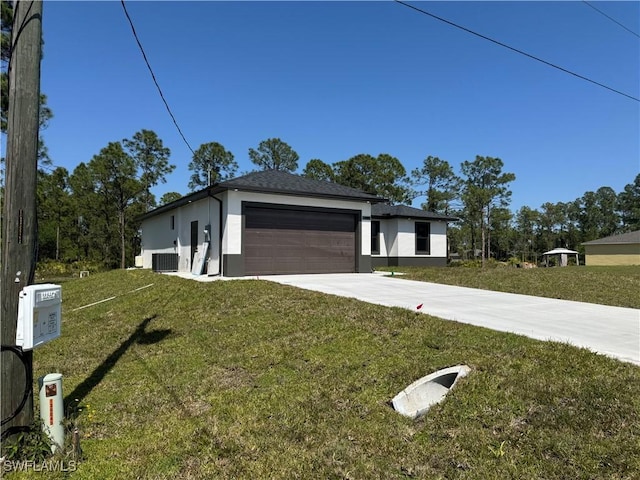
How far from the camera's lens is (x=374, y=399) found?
155 inches

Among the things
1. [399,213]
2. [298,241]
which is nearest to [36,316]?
[298,241]

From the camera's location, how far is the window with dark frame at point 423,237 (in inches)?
888

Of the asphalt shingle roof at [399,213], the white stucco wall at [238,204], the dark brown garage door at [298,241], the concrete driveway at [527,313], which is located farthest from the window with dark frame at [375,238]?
the concrete driveway at [527,313]

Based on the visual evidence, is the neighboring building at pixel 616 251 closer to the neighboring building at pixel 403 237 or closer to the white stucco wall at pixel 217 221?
the neighboring building at pixel 403 237

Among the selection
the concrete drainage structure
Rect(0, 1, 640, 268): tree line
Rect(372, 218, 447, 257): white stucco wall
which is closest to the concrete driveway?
the concrete drainage structure

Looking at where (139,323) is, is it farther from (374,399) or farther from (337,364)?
(374,399)

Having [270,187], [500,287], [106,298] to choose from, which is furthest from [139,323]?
[500,287]

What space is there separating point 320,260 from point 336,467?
12359 millimetres

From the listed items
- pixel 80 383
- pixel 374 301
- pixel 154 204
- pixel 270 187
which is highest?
pixel 154 204

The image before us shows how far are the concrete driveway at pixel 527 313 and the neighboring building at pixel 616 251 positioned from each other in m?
34.0

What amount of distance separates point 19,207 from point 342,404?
10.7 feet

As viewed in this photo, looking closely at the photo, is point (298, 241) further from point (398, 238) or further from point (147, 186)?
point (147, 186)

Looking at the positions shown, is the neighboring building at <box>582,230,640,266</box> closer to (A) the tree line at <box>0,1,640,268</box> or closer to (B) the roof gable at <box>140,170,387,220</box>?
(A) the tree line at <box>0,1,640,268</box>

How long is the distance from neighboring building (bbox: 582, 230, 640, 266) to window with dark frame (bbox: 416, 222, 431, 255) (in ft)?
77.8
